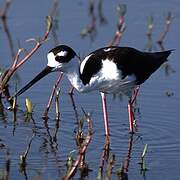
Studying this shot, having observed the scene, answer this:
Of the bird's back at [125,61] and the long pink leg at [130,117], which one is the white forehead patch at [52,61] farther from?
the long pink leg at [130,117]

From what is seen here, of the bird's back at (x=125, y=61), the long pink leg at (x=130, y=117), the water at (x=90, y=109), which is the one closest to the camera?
the water at (x=90, y=109)

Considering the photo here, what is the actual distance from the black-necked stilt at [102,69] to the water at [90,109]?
11.9 inches

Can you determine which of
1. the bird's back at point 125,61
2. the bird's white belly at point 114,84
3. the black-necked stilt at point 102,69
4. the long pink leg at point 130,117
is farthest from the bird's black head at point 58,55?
the long pink leg at point 130,117

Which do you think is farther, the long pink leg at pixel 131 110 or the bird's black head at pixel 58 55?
the long pink leg at pixel 131 110

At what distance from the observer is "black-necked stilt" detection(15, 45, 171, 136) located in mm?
6918

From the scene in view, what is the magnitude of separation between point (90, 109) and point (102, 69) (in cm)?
84

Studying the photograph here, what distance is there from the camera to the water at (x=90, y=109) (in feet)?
21.9

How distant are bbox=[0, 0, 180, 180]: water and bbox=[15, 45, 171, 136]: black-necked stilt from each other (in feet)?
0.99

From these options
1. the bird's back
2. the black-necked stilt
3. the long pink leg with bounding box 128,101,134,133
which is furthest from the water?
the bird's back

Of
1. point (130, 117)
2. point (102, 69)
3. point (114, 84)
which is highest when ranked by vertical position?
point (102, 69)

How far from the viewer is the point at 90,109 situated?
26.0 ft

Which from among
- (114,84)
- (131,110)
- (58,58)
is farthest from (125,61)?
(58,58)

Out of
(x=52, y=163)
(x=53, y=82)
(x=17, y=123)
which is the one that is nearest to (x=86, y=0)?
(x=53, y=82)

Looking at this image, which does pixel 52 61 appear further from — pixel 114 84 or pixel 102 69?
pixel 114 84
